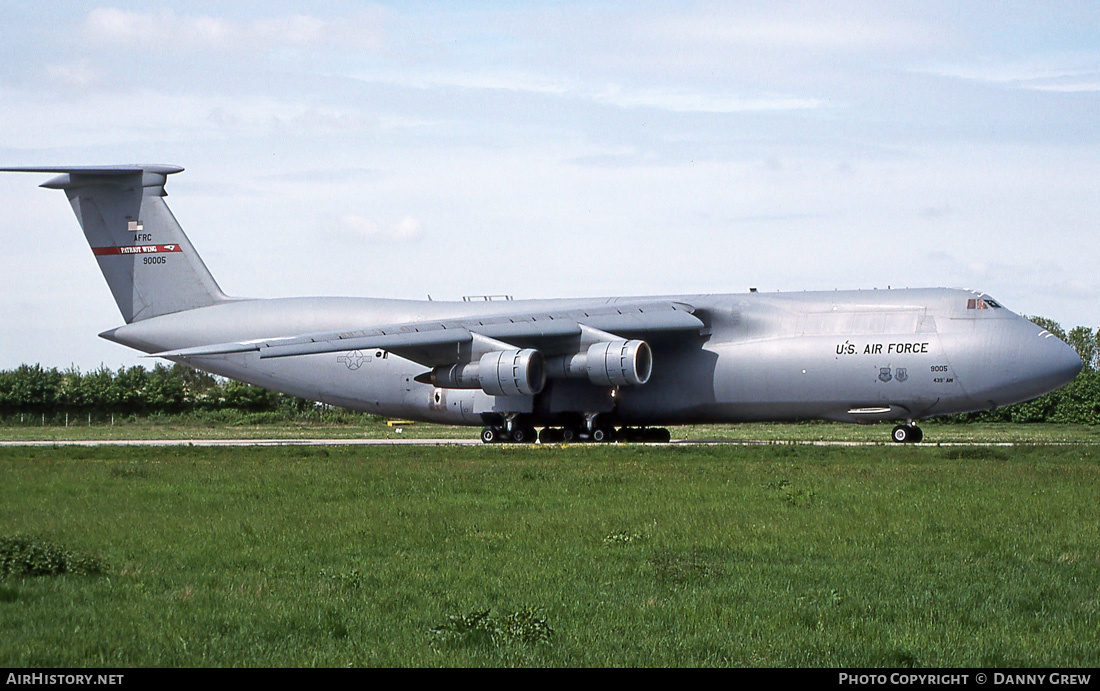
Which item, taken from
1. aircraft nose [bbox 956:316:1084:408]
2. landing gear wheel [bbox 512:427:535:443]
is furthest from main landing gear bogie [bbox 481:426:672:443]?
aircraft nose [bbox 956:316:1084:408]

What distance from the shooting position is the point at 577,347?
32.7 metres

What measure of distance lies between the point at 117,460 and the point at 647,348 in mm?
13371

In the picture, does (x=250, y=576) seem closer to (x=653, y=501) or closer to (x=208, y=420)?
(x=653, y=501)

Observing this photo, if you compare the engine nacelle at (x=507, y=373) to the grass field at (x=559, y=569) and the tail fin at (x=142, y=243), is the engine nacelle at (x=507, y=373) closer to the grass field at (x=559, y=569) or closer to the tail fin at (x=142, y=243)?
the tail fin at (x=142, y=243)

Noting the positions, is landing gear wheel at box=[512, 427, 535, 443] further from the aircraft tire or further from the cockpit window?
the cockpit window

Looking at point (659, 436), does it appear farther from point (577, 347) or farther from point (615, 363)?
point (615, 363)

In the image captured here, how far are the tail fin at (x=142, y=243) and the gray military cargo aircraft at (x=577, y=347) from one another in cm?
4

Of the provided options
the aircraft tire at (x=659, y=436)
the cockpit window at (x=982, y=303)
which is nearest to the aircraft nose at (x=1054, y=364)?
the cockpit window at (x=982, y=303)

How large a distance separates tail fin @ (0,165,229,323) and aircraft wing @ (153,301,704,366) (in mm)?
5226

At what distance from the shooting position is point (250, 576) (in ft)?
33.4

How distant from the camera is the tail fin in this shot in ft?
123

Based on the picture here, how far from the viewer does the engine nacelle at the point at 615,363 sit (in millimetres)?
31000

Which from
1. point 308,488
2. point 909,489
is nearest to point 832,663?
point 909,489

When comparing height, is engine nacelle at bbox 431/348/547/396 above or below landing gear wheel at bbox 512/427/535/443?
above
